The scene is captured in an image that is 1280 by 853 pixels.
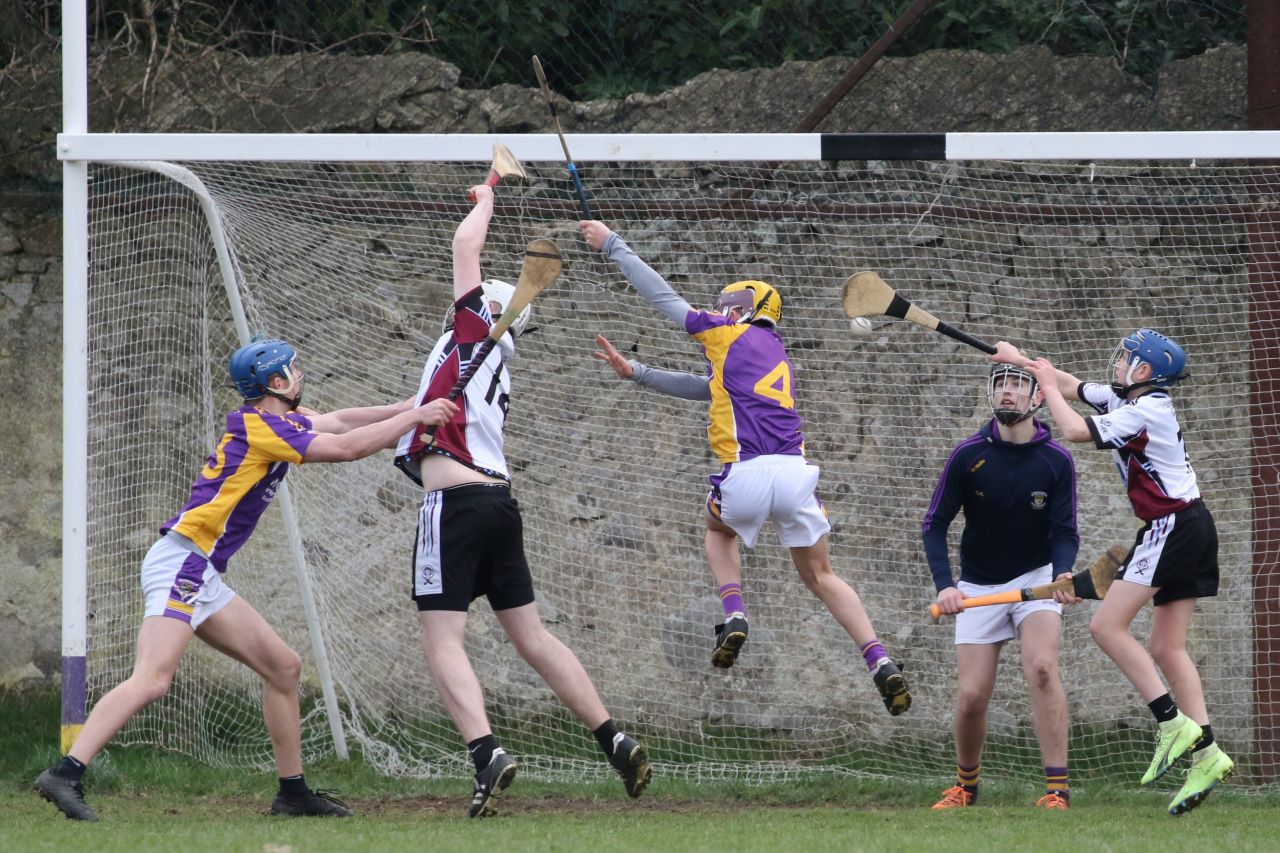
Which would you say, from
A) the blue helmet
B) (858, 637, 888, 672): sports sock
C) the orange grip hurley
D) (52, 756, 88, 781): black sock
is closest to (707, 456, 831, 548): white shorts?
(858, 637, 888, 672): sports sock

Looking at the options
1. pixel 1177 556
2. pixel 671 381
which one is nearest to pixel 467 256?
pixel 671 381

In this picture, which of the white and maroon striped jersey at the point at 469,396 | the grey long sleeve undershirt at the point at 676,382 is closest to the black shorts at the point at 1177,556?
the grey long sleeve undershirt at the point at 676,382

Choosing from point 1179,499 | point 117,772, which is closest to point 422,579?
point 117,772

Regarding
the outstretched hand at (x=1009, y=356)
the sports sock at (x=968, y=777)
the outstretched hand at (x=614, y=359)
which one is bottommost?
the sports sock at (x=968, y=777)

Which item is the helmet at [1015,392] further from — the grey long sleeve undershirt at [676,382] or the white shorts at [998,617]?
the grey long sleeve undershirt at [676,382]

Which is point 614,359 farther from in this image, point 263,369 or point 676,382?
point 263,369

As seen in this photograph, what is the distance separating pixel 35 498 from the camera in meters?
7.70

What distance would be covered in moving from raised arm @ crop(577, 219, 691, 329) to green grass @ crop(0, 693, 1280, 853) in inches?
75.2

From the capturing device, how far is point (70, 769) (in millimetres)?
5379

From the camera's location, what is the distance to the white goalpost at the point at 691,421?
288 inches

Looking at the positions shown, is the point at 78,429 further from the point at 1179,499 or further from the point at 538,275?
the point at 1179,499

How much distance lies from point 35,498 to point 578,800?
10.6 feet

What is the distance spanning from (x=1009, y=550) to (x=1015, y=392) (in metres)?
0.62

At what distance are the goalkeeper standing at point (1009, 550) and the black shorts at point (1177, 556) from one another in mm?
252
